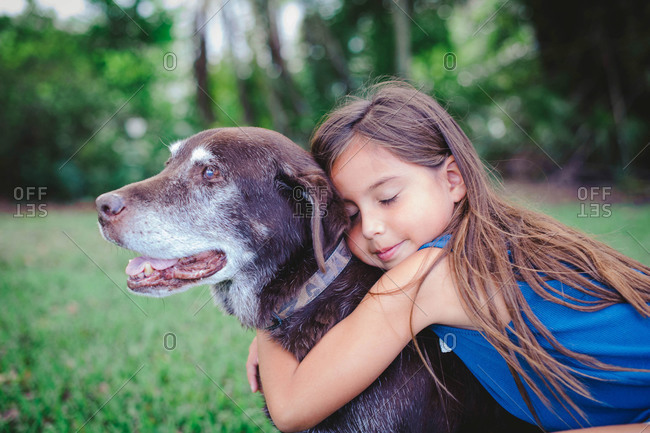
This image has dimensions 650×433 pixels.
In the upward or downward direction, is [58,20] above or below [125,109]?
above

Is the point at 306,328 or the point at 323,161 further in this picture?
the point at 323,161

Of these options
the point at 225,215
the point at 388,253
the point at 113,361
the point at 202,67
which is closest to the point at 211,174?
the point at 225,215

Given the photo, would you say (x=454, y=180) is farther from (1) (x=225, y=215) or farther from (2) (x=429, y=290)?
(1) (x=225, y=215)

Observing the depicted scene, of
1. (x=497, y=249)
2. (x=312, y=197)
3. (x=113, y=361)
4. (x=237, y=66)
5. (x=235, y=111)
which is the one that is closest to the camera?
(x=497, y=249)

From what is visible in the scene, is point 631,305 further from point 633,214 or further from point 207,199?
point 633,214

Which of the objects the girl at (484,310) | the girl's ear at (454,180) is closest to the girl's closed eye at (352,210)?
the girl at (484,310)

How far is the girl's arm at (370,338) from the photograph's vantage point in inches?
75.4

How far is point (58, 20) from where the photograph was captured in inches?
736

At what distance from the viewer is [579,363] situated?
1926 millimetres

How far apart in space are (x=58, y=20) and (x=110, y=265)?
16215 millimetres

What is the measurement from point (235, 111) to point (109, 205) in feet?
64.8

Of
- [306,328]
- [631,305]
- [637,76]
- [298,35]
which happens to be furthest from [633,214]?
[298,35]

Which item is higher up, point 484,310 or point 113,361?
point 484,310

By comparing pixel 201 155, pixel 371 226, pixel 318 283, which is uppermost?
pixel 201 155
